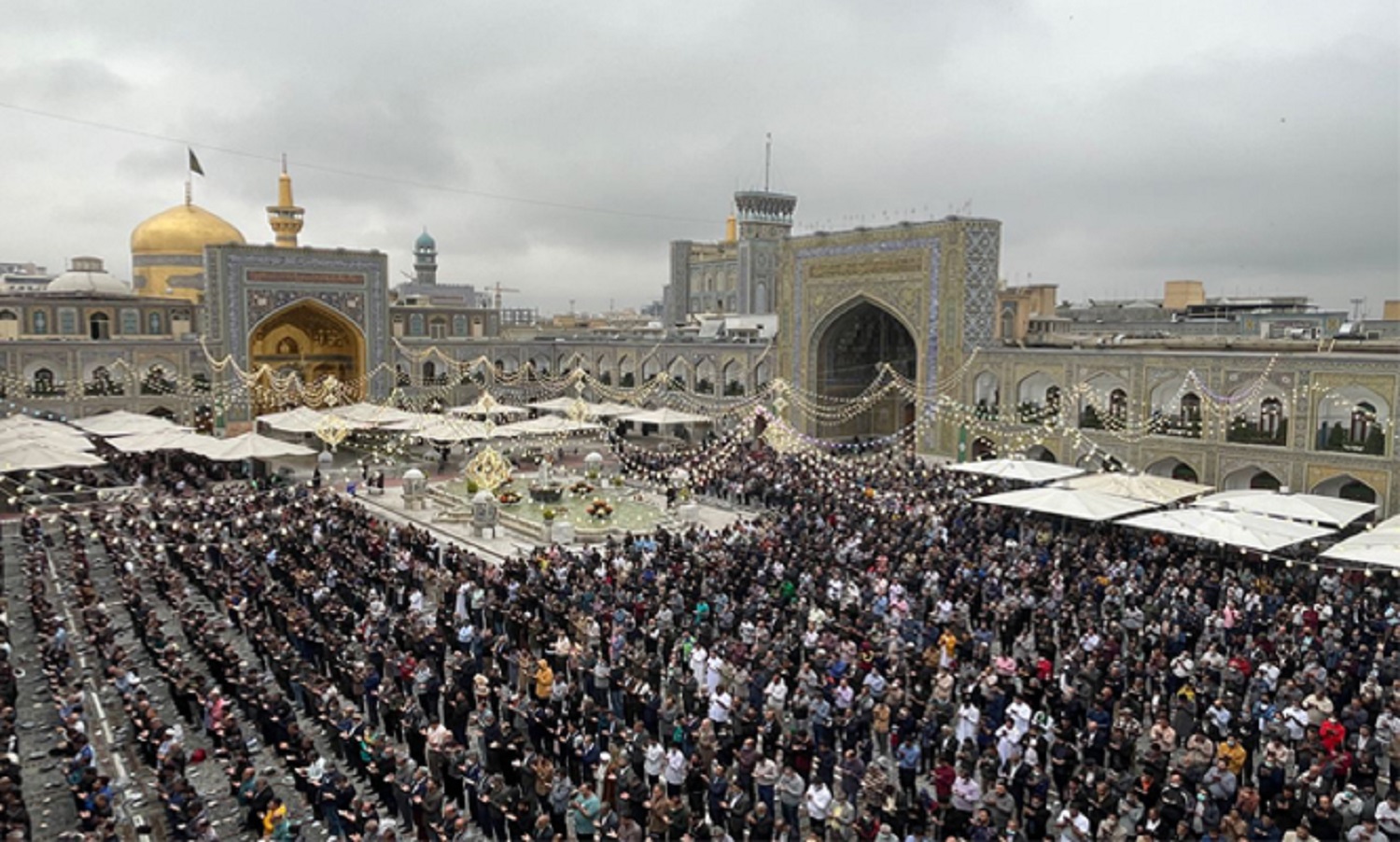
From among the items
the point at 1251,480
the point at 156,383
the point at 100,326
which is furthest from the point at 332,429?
the point at 1251,480

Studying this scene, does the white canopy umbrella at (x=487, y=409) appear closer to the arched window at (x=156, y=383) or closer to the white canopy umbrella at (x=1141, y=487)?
the arched window at (x=156, y=383)

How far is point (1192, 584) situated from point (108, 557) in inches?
797

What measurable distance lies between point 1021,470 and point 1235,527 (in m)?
6.94

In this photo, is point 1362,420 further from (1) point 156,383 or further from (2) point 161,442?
(1) point 156,383

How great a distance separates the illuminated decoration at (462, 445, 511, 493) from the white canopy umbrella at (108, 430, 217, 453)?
8265mm

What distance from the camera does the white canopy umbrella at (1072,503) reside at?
1909 centimetres

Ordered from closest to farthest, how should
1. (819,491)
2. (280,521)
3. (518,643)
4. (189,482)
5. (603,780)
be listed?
(603,780)
(518,643)
(280,521)
(819,491)
(189,482)

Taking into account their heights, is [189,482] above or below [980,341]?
below

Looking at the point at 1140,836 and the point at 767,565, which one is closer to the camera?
the point at 1140,836

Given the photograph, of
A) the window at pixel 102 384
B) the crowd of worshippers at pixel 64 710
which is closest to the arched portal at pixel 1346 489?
the crowd of worshippers at pixel 64 710

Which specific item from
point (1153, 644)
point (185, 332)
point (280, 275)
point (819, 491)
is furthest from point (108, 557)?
point (185, 332)

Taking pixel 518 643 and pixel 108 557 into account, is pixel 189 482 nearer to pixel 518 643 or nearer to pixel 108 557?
pixel 108 557

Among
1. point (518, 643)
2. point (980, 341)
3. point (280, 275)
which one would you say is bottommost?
point (518, 643)

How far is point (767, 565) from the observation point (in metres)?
16.8
